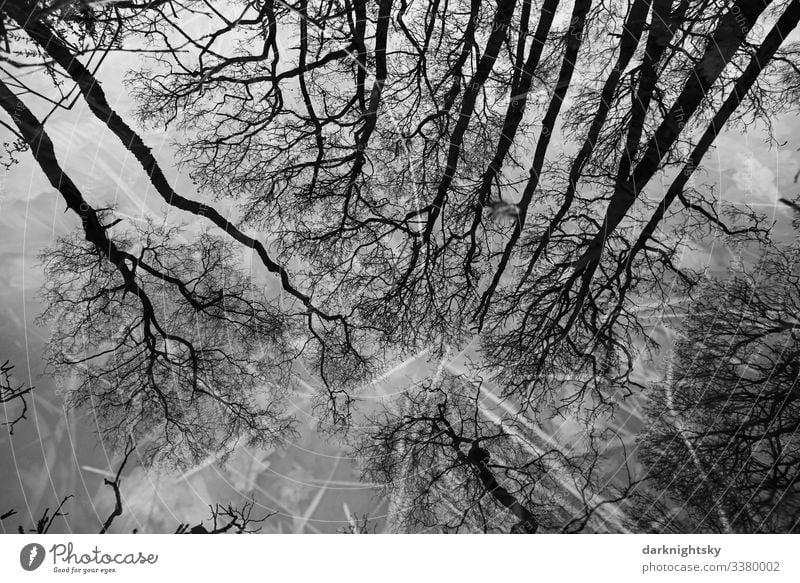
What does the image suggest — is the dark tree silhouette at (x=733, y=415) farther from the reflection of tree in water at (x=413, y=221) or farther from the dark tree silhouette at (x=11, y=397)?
the dark tree silhouette at (x=11, y=397)

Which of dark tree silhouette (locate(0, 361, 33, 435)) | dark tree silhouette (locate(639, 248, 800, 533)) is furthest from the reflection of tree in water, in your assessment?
dark tree silhouette (locate(0, 361, 33, 435))

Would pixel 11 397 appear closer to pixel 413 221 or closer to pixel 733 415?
pixel 413 221

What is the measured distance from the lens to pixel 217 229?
204cm

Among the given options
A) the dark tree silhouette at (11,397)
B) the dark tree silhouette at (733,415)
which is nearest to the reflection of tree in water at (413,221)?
the dark tree silhouette at (733,415)

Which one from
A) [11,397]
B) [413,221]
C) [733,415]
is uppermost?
[413,221]

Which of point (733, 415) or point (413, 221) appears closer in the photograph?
point (733, 415)

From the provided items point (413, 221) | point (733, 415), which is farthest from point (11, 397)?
point (733, 415)

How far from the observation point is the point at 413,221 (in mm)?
2129

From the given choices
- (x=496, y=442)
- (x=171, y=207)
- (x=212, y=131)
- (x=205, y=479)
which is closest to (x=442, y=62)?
(x=212, y=131)

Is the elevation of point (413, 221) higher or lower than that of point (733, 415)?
higher

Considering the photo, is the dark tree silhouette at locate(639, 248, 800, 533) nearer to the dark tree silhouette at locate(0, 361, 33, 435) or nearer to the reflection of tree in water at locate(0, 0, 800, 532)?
the reflection of tree in water at locate(0, 0, 800, 532)

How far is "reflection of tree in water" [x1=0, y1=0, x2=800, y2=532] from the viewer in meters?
1.93

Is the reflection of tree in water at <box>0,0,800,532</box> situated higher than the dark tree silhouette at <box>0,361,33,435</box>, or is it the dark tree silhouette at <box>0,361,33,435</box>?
the reflection of tree in water at <box>0,0,800,532</box>
